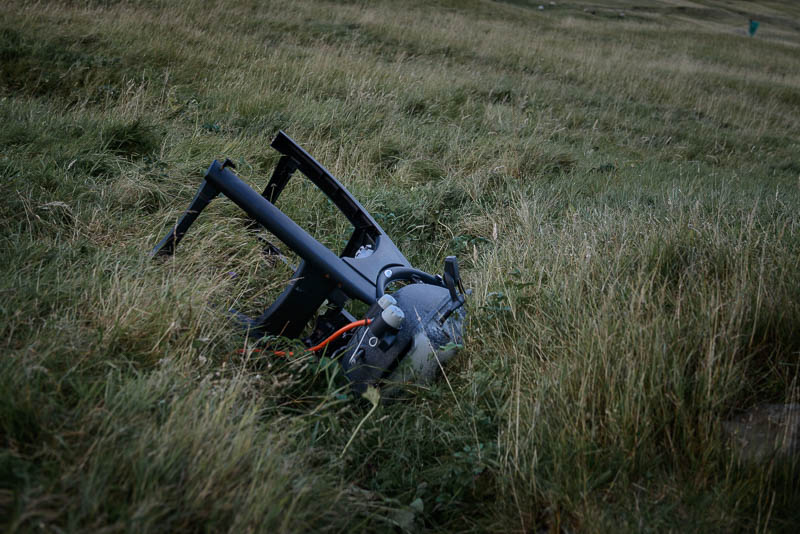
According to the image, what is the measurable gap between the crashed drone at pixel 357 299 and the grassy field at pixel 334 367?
0.16 metres

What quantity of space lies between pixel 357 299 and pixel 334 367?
0.31m

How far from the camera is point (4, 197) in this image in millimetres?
2764

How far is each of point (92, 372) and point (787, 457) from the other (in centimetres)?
228

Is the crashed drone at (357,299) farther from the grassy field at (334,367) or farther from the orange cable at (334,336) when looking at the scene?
the grassy field at (334,367)

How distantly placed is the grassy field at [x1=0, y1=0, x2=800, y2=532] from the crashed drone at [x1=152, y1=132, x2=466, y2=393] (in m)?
0.16

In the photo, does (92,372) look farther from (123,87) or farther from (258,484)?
(123,87)

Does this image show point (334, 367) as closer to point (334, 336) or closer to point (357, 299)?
point (334, 336)

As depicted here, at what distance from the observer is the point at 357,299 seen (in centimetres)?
221

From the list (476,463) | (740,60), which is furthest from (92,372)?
(740,60)

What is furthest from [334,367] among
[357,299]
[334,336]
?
[357,299]

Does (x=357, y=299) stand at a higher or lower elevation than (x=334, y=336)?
higher

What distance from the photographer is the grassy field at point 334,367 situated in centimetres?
145

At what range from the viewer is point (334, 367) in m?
2.13

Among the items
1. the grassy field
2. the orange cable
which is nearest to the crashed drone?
the orange cable
